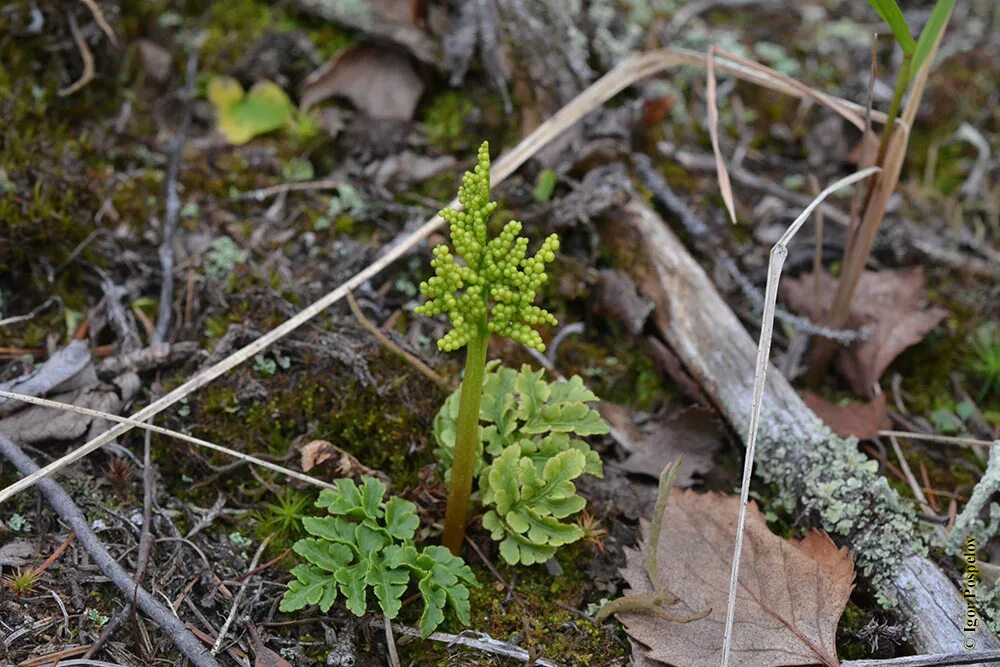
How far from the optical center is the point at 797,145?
15.0ft

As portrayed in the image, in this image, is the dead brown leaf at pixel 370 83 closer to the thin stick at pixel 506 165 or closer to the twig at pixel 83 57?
the thin stick at pixel 506 165

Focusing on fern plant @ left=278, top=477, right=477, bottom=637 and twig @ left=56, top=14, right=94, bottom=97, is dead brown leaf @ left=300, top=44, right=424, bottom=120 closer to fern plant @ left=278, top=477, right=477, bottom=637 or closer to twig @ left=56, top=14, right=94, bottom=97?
twig @ left=56, top=14, right=94, bottom=97

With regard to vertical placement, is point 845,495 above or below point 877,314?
below

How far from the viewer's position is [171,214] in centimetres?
362

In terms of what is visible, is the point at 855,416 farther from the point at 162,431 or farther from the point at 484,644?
the point at 162,431

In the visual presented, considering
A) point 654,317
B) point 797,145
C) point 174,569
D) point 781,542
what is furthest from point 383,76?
point 781,542

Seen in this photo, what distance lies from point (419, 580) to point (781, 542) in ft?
3.85

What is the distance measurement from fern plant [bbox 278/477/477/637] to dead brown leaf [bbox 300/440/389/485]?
0.19m

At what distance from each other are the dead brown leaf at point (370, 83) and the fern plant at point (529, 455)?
1.69 metres

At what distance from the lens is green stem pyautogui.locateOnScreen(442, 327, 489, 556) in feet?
7.91

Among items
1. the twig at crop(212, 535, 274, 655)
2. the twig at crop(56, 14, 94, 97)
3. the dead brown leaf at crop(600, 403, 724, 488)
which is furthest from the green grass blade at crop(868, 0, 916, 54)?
the twig at crop(56, 14, 94, 97)

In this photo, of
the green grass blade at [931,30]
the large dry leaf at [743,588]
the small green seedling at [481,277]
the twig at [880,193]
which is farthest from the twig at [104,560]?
the green grass blade at [931,30]

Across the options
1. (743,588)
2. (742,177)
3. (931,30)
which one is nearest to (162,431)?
(743,588)

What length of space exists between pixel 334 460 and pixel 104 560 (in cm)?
77
